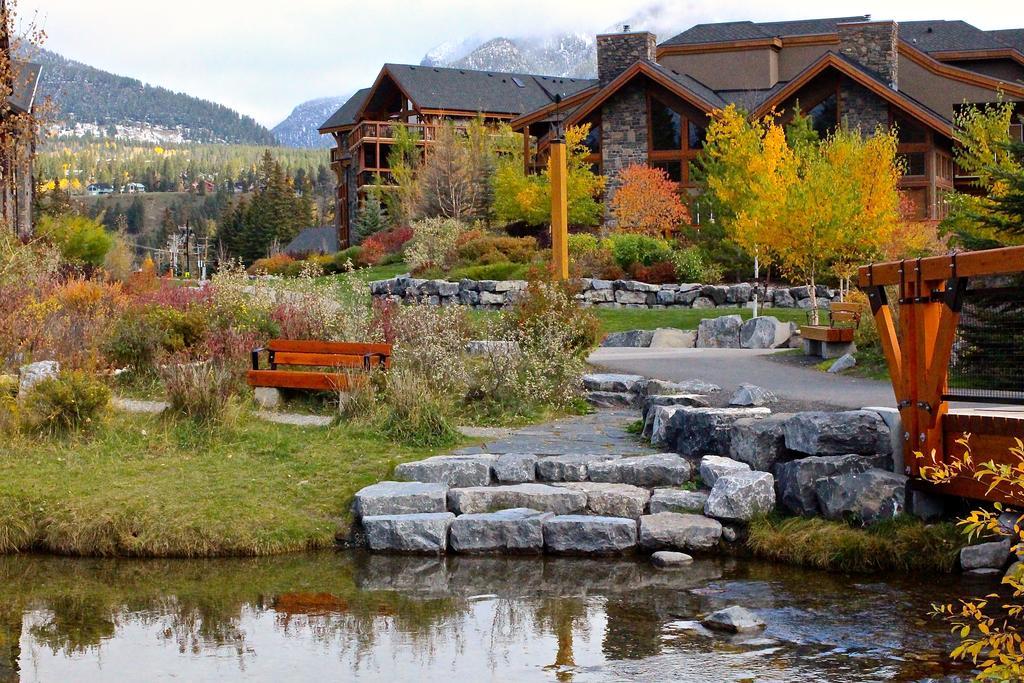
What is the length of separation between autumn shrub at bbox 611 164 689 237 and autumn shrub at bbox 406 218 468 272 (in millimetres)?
4616

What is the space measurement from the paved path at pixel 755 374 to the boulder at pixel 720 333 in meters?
1.35

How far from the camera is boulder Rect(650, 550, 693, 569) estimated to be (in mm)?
9469

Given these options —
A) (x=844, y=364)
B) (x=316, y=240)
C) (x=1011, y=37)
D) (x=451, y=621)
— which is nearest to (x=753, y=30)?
(x=1011, y=37)

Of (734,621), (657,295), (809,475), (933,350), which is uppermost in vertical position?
(657,295)

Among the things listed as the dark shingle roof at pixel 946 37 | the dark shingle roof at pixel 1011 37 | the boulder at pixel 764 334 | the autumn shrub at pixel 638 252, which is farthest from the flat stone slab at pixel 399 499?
the dark shingle roof at pixel 1011 37

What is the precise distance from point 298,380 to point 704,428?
4.48 m

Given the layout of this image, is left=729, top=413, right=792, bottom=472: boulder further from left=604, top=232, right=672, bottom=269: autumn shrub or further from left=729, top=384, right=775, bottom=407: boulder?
left=604, top=232, right=672, bottom=269: autumn shrub

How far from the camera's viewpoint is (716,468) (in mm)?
10359

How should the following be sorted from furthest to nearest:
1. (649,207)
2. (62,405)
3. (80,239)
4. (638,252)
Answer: (649,207) → (638,252) → (80,239) → (62,405)

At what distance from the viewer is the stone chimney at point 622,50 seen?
39938 millimetres

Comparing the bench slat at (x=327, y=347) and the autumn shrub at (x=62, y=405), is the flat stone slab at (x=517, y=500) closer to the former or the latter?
the bench slat at (x=327, y=347)

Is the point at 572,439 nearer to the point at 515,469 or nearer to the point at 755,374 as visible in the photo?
the point at 515,469

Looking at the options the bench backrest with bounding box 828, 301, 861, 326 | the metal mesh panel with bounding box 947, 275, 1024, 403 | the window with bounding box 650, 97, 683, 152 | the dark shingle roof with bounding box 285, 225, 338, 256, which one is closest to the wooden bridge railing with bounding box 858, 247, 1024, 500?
the metal mesh panel with bounding box 947, 275, 1024, 403

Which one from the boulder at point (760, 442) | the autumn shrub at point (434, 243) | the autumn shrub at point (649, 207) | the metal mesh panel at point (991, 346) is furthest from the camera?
the autumn shrub at point (649, 207)
